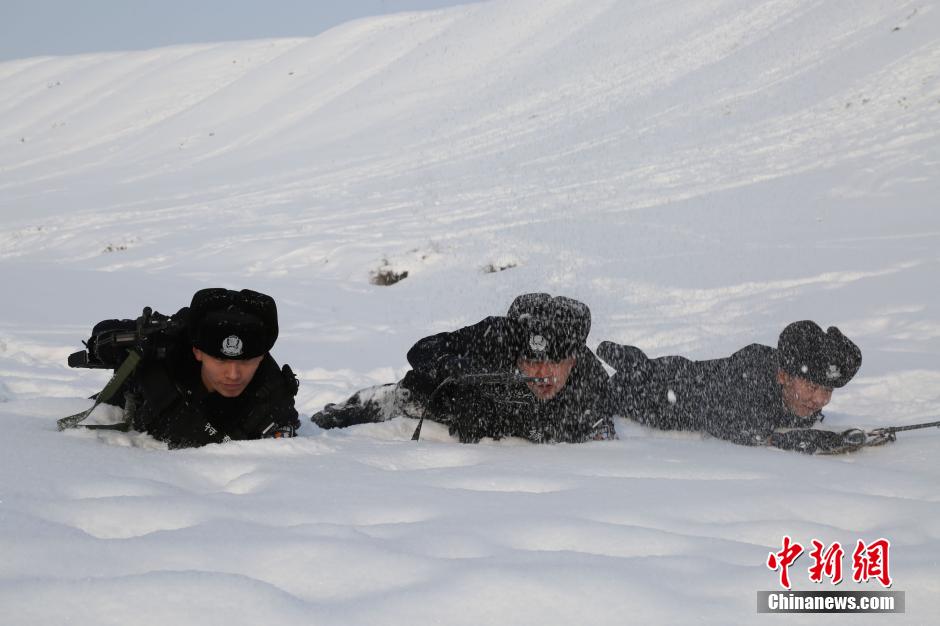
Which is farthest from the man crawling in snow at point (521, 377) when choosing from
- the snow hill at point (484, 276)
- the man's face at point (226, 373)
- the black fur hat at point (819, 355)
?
the black fur hat at point (819, 355)

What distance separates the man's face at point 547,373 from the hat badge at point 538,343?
0.23 ft

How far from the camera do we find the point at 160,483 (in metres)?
2.31

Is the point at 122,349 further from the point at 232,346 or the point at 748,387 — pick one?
the point at 748,387

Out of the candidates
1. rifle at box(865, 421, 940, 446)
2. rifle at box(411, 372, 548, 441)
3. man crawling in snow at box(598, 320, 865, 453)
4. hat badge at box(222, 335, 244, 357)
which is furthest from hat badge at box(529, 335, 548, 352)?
rifle at box(865, 421, 940, 446)

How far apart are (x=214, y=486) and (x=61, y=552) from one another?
0.65 meters

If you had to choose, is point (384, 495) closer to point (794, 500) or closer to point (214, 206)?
point (794, 500)

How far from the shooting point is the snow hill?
1765 millimetres

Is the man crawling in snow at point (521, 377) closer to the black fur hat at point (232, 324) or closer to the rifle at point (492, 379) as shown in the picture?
the rifle at point (492, 379)

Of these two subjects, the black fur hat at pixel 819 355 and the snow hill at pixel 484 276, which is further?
the black fur hat at pixel 819 355

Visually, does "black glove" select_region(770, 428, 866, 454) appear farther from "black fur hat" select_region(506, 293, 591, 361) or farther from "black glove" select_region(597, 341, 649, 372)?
"black fur hat" select_region(506, 293, 591, 361)

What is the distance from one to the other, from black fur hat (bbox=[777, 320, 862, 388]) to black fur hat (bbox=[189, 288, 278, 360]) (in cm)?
208

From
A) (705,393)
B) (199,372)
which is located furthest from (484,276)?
(199,372)

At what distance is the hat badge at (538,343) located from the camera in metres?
3.10

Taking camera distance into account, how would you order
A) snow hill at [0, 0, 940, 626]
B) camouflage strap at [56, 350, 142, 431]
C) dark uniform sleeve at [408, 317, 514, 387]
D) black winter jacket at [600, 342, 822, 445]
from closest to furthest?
1. snow hill at [0, 0, 940, 626]
2. camouflage strap at [56, 350, 142, 431]
3. dark uniform sleeve at [408, 317, 514, 387]
4. black winter jacket at [600, 342, 822, 445]
